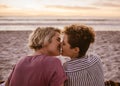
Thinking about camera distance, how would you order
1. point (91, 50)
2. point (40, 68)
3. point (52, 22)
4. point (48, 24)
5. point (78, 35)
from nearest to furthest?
point (40, 68) < point (78, 35) < point (91, 50) < point (48, 24) < point (52, 22)

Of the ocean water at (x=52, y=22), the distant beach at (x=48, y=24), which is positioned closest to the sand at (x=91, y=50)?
the distant beach at (x=48, y=24)

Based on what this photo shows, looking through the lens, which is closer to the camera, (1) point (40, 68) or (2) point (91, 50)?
(1) point (40, 68)

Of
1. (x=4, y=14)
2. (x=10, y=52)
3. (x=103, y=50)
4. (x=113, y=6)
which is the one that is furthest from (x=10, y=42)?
(x=113, y=6)

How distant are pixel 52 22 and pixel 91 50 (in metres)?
1.75

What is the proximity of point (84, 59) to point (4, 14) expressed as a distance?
5373mm

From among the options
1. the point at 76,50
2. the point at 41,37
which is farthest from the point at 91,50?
the point at 41,37

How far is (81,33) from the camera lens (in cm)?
168

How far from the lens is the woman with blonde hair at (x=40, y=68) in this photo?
1.55 metres

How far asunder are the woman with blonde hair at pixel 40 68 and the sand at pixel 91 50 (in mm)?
2598

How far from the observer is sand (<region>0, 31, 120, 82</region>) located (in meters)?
4.51

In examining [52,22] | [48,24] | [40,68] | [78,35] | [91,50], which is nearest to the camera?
[40,68]

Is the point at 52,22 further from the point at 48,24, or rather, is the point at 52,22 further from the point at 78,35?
the point at 78,35

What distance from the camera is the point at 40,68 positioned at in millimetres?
1556

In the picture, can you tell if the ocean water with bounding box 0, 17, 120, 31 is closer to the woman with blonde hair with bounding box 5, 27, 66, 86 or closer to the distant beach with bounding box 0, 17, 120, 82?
the distant beach with bounding box 0, 17, 120, 82
